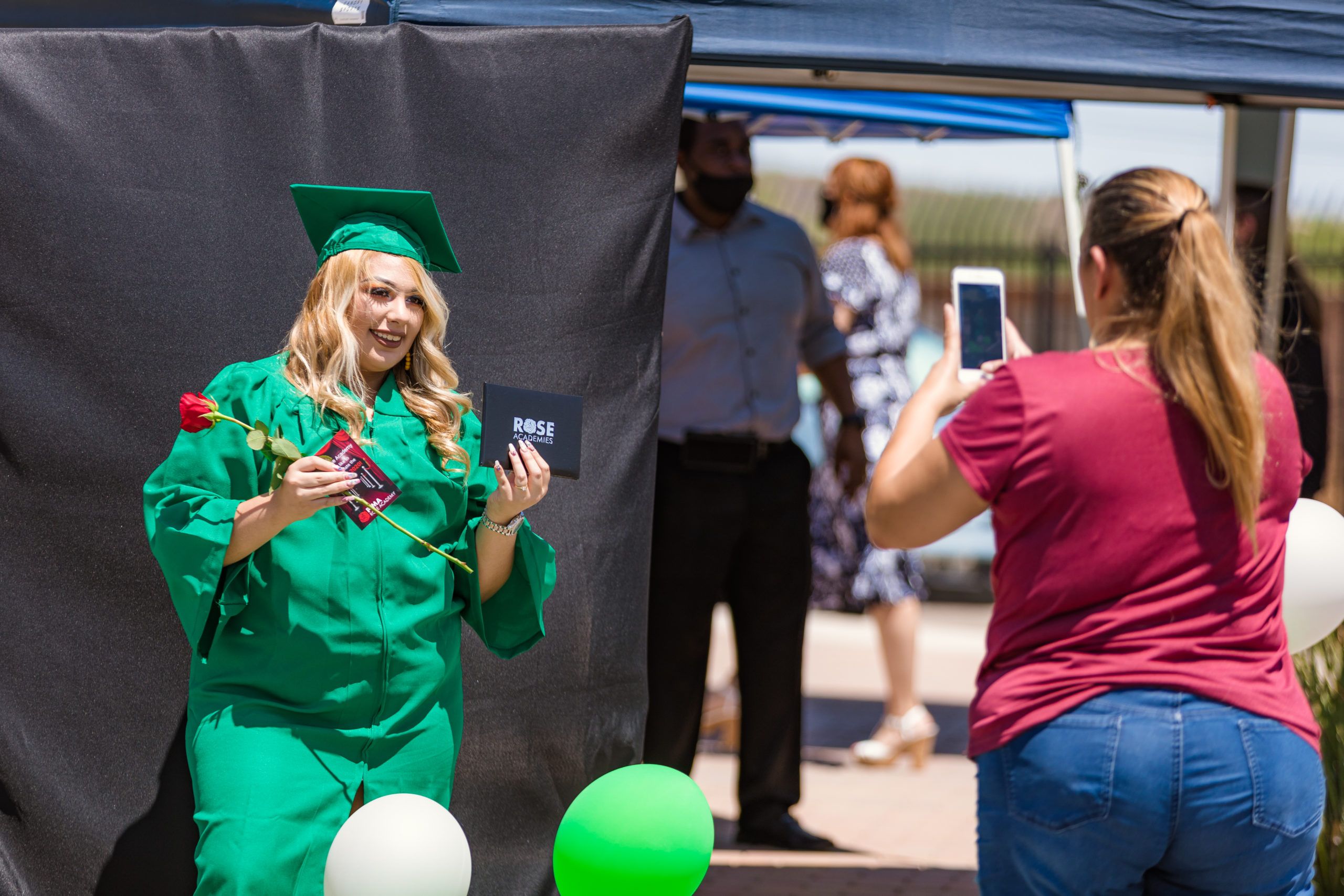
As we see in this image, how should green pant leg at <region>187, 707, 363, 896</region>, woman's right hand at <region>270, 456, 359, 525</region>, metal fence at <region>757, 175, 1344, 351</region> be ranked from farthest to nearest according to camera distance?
metal fence at <region>757, 175, 1344, 351</region> → green pant leg at <region>187, 707, 363, 896</region> → woman's right hand at <region>270, 456, 359, 525</region>

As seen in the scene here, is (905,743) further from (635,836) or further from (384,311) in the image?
(384,311)

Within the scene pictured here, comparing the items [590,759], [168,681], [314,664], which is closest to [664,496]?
[590,759]

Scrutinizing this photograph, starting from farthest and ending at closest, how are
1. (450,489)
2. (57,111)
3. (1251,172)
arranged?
(1251,172)
(57,111)
(450,489)

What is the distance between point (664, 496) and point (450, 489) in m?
1.99

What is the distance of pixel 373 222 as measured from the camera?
2691 millimetres

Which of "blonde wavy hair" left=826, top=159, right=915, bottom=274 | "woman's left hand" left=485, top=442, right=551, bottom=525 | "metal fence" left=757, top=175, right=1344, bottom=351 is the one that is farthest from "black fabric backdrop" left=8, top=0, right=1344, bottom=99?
"metal fence" left=757, top=175, right=1344, bottom=351

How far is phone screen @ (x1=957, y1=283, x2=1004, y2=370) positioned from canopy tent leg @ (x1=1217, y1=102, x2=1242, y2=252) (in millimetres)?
1624

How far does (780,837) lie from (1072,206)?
2268 millimetres

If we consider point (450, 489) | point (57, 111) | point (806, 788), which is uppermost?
point (57, 111)

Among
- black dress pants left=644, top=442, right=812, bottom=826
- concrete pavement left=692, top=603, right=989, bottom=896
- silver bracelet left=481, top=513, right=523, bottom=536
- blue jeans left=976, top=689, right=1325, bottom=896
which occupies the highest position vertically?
silver bracelet left=481, top=513, right=523, bottom=536

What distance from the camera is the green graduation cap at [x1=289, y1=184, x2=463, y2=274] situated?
2645mm

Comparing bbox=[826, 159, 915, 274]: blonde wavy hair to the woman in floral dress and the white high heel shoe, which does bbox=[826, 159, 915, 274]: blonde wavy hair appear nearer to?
the woman in floral dress

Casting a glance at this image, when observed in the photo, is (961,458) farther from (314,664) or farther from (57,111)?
(57,111)

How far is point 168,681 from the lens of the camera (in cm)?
319
